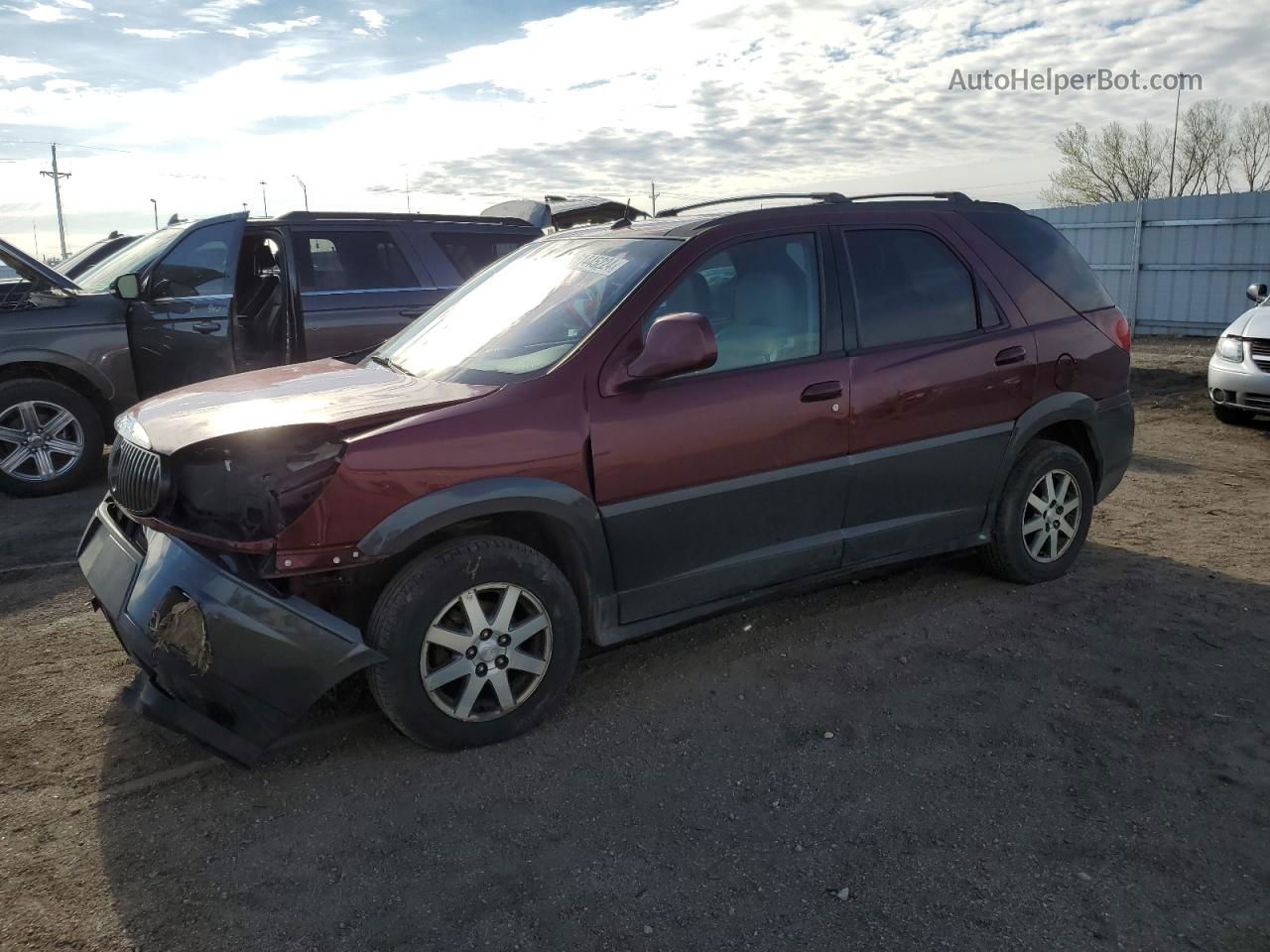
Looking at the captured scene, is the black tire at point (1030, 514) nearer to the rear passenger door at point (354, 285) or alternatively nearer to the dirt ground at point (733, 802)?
Answer: the dirt ground at point (733, 802)

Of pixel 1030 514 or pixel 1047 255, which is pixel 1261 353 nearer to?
pixel 1047 255

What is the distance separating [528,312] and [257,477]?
1.35 meters

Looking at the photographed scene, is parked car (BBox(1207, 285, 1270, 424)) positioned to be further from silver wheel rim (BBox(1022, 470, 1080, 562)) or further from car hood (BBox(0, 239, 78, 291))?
car hood (BBox(0, 239, 78, 291))

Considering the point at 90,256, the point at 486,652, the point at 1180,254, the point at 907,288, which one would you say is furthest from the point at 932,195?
the point at 1180,254

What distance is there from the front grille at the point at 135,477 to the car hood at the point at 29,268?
4446mm

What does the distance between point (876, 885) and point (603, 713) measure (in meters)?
1.31

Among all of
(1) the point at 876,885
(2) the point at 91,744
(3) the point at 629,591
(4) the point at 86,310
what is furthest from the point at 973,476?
(4) the point at 86,310

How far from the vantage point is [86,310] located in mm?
7234

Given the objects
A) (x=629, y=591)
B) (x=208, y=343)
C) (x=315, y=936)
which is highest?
(x=208, y=343)

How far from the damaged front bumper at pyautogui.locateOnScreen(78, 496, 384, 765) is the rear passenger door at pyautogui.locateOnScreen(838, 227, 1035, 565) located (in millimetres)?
2229

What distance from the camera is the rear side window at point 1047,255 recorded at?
473 centimetres

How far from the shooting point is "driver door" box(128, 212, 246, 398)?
7281 mm

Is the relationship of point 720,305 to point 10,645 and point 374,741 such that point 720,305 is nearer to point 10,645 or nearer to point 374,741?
point 374,741

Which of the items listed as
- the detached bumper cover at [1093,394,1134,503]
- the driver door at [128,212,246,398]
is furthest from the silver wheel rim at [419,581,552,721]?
the driver door at [128,212,246,398]
